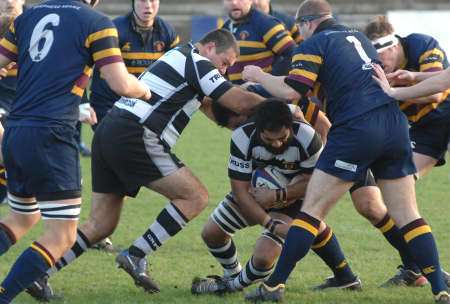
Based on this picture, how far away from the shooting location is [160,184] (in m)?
7.05

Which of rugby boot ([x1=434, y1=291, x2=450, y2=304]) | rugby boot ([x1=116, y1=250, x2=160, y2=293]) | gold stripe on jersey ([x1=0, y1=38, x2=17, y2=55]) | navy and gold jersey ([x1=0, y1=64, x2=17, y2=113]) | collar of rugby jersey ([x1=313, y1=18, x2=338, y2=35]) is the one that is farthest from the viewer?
navy and gold jersey ([x1=0, y1=64, x2=17, y2=113])

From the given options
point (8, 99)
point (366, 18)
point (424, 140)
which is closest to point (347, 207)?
point (424, 140)

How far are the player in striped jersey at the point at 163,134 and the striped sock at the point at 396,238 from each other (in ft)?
4.41

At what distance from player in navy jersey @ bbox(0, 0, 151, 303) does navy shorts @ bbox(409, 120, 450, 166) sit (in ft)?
9.72

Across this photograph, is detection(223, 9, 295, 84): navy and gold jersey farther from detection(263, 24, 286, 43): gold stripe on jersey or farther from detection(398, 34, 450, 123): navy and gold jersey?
detection(398, 34, 450, 123): navy and gold jersey

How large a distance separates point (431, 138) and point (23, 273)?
3.78m

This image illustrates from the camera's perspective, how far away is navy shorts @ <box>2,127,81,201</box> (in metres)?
6.26

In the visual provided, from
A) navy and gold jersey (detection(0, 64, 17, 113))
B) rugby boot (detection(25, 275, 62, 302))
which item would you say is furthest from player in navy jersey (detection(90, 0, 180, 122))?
rugby boot (detection(25, 275, 62, 302))

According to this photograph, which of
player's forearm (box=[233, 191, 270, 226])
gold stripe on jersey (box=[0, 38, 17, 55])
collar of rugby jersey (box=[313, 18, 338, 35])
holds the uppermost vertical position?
gold stripe on jersey (box=[0, 38, 17, 55])

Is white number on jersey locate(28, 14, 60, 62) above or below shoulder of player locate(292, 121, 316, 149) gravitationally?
above

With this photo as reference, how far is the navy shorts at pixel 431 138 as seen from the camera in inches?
331

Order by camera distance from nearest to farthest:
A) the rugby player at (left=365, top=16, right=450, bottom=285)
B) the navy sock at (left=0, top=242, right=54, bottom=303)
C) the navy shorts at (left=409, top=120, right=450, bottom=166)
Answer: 1. the navy sock at (left=0, top=242, right=54, bottom=303)
2. the rugby player at (left=365, top=16, right=450, bottom=285)
3. the navy shorts at (left=409, top=120, right=450, bottom=166)

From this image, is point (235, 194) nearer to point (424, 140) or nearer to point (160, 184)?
point (160, 184)

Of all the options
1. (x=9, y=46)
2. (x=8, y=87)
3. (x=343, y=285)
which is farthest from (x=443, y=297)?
(x=8, y=87)
